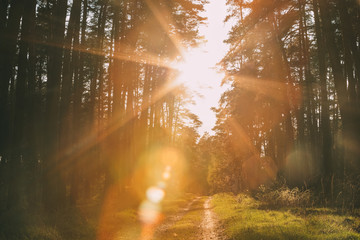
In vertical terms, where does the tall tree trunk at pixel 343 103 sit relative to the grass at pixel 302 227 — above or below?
above

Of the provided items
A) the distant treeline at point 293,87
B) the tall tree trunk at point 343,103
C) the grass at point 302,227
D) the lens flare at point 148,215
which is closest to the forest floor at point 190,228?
the grass at point 302,227

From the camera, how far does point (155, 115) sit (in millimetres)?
28219

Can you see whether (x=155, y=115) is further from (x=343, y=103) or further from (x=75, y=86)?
(x=343, y=103)

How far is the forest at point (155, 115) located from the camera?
34.2ft

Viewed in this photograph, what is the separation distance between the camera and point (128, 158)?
2122 cm

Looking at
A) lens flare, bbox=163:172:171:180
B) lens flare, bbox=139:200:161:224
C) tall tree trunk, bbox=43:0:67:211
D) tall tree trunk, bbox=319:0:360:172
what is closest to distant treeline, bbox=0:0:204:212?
tall tree trunk, bbox=43:0:67:211

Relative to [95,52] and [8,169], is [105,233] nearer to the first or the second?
[8,169]

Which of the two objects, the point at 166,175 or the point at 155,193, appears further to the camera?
the point at 166,175

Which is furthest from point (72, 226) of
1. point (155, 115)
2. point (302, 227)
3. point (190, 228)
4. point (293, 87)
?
point (155, 115)

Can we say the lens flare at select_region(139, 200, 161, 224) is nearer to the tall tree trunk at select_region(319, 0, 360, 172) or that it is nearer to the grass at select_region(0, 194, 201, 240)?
the grass at select_region(0, 194, 201, 240)

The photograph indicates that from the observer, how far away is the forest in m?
10.4

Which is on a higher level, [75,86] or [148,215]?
[75,86]

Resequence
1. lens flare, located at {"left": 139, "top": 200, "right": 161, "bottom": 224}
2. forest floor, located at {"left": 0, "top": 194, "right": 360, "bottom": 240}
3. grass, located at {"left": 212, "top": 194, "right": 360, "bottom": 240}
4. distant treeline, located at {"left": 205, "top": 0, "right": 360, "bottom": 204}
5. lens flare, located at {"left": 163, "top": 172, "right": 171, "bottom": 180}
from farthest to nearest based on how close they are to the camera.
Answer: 1. lens flare, located at {"left": 163, "top": 172, "right": 171, "bottom": 180}
2. lens flare, located at {"left": 139, "top": 200, "right": 161, "bottom": 224}
3. distant treeline, located at {"left": 205, "top": 0, "right": 360, "bottom": 204}
4. forest floor, located at {"left": 0, "top": 194, "right": 360, "bottom": 240}
5. grass, located at {"left": 212, "top": 194, "right": 360, "bottom": 240}

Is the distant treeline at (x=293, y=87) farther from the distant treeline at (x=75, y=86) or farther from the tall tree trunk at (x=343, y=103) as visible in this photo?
the distant treeline at (x=75, y=86)
